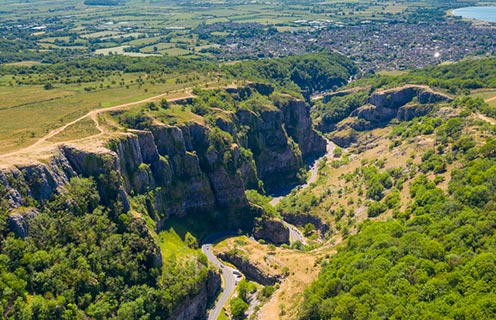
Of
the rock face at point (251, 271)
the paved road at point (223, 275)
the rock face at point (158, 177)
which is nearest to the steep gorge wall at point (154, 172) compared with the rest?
the rock face at point (158, 177)

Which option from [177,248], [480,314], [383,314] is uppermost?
[480,314]

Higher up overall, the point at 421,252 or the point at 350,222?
the point at 421,252

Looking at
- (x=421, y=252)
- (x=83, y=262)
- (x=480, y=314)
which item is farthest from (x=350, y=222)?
(x=83, y=262)

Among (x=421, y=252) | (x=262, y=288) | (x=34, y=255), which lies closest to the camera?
→ (x=34, y=255)

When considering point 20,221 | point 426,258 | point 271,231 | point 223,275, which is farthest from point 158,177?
point 426,258

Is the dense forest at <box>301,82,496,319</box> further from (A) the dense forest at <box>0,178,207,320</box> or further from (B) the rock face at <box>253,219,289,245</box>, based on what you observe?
(A) the dense forest at <box>0,178,207,320</box>

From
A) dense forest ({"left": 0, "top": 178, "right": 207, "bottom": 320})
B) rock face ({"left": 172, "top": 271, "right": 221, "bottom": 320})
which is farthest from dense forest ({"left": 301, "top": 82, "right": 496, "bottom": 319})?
dense forest ({"left": 0, "top": 178, "right": 207, "bottom": 320})

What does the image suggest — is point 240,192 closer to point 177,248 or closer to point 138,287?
point 177,248

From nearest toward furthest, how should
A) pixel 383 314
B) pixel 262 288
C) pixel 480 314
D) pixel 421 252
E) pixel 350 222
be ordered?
1. pixel 480 314
2. pixel 383 314
3. pixel 421 252
4. pixel 262 288
5. pixel 350 222

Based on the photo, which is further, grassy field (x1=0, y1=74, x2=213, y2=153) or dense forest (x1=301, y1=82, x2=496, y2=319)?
grassy field (x1=0, y1=74, x2=213, y2=153)
